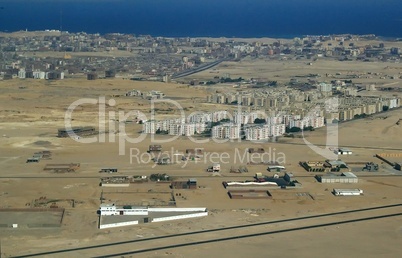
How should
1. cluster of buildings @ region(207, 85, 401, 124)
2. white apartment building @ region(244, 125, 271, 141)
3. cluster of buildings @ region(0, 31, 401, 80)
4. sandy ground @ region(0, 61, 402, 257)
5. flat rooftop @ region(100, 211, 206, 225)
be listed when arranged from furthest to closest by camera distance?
cluster of buildings @ region(0, 31, 401, 80), cluster of buildings @ region(207, 85, 401, 124), white apartment building @ region(244, 125, 271, 141), flat rooftop @ region(100, 211, 206, 225), sandy ground @ region(0, 61, 402, 257)

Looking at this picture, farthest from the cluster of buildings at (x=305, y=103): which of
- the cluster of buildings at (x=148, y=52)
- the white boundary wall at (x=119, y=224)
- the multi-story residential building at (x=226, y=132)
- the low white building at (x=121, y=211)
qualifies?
the white boundary wall at (x=119, y=224)

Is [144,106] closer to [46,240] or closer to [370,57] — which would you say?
[46,240]

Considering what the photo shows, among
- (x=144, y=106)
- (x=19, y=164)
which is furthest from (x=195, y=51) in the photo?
(x=19, y=164)

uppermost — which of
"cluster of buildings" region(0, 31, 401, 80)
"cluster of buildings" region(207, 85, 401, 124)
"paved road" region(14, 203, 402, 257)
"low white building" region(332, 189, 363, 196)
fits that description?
"cluster of buildings" region(0, 31, 401, 80)

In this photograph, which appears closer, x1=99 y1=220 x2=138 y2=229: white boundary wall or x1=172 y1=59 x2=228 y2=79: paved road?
x1=99 y1=220 x2=138 y2=229: white boundary wall

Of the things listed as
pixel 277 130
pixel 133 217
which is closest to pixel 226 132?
pixel 277 130

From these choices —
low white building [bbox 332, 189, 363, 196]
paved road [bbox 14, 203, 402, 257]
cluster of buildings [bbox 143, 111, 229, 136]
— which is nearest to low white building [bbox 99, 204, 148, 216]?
paved road [bbox 14, 203, 402, 257]

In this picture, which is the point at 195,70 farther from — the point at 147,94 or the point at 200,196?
the point at 200,196

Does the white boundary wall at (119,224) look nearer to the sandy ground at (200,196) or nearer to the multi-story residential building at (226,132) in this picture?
the sandy ground at (200,196)

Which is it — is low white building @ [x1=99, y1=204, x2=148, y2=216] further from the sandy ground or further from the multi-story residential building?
the multi-story residential building

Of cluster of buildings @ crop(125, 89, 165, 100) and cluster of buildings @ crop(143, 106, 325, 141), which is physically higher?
cluster of buildings @ crop(125, 89, 165, 100)
